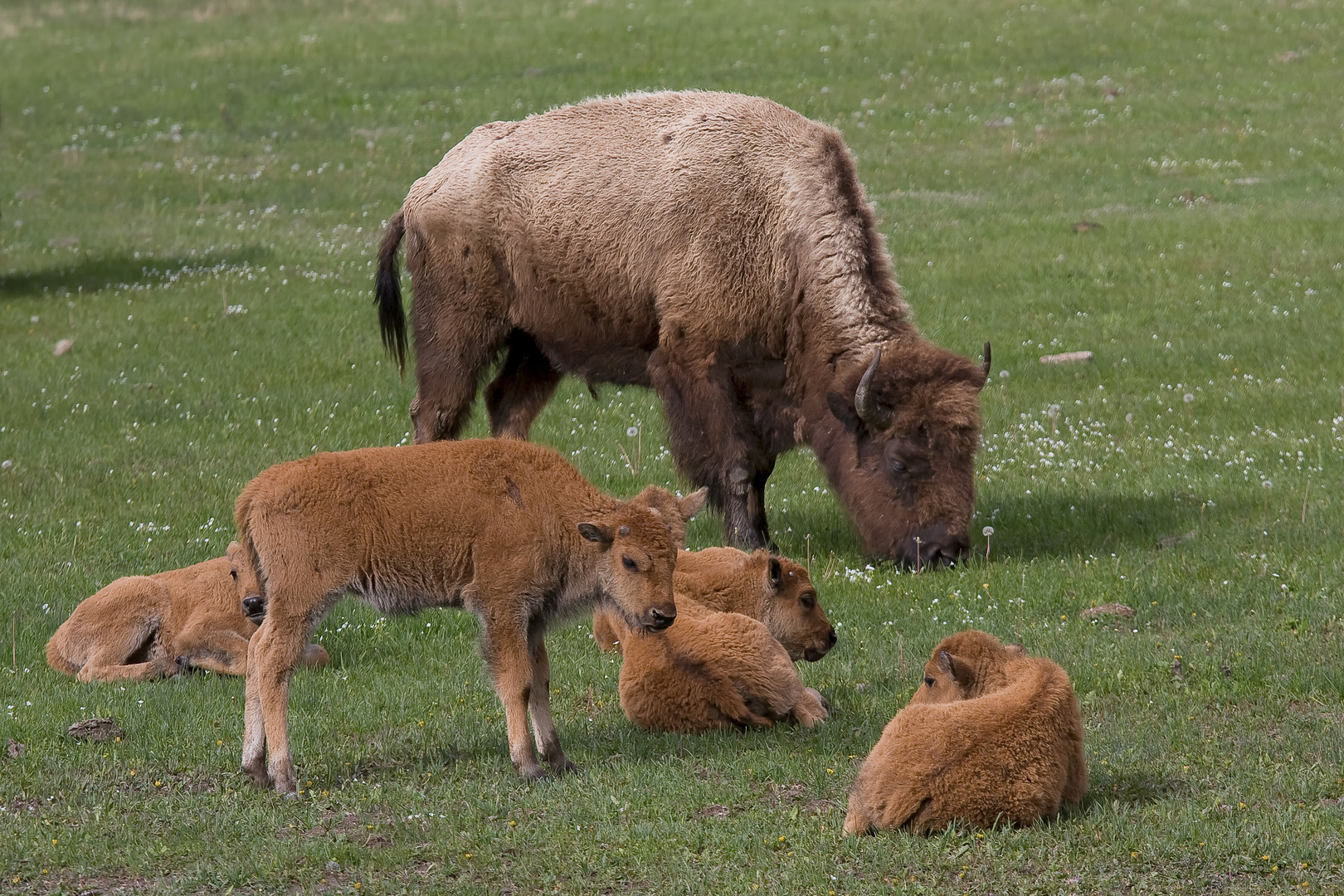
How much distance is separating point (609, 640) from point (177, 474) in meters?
5.96

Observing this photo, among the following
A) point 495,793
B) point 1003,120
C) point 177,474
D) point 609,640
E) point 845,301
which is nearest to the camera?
point 495,793

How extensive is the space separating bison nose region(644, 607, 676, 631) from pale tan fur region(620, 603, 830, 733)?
1.81 feet

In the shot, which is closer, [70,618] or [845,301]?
[70,618]

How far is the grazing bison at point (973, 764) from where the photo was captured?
5.67 metres

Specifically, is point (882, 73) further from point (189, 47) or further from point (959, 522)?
point (959, 522)

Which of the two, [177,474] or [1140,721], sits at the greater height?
[1140,721]

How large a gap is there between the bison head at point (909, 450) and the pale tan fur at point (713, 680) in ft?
9.63

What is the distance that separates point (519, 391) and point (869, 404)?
11.3ft

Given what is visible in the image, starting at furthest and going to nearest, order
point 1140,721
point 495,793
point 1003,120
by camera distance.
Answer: point 1003,120 < point 1140,721 < point 495,793

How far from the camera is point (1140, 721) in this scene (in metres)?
7.15

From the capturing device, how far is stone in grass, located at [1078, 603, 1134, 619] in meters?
8.78

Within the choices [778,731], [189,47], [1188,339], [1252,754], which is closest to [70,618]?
[778,731]

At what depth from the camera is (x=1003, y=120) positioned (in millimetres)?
27688

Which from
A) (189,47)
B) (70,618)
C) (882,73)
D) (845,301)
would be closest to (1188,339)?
(845,301)
